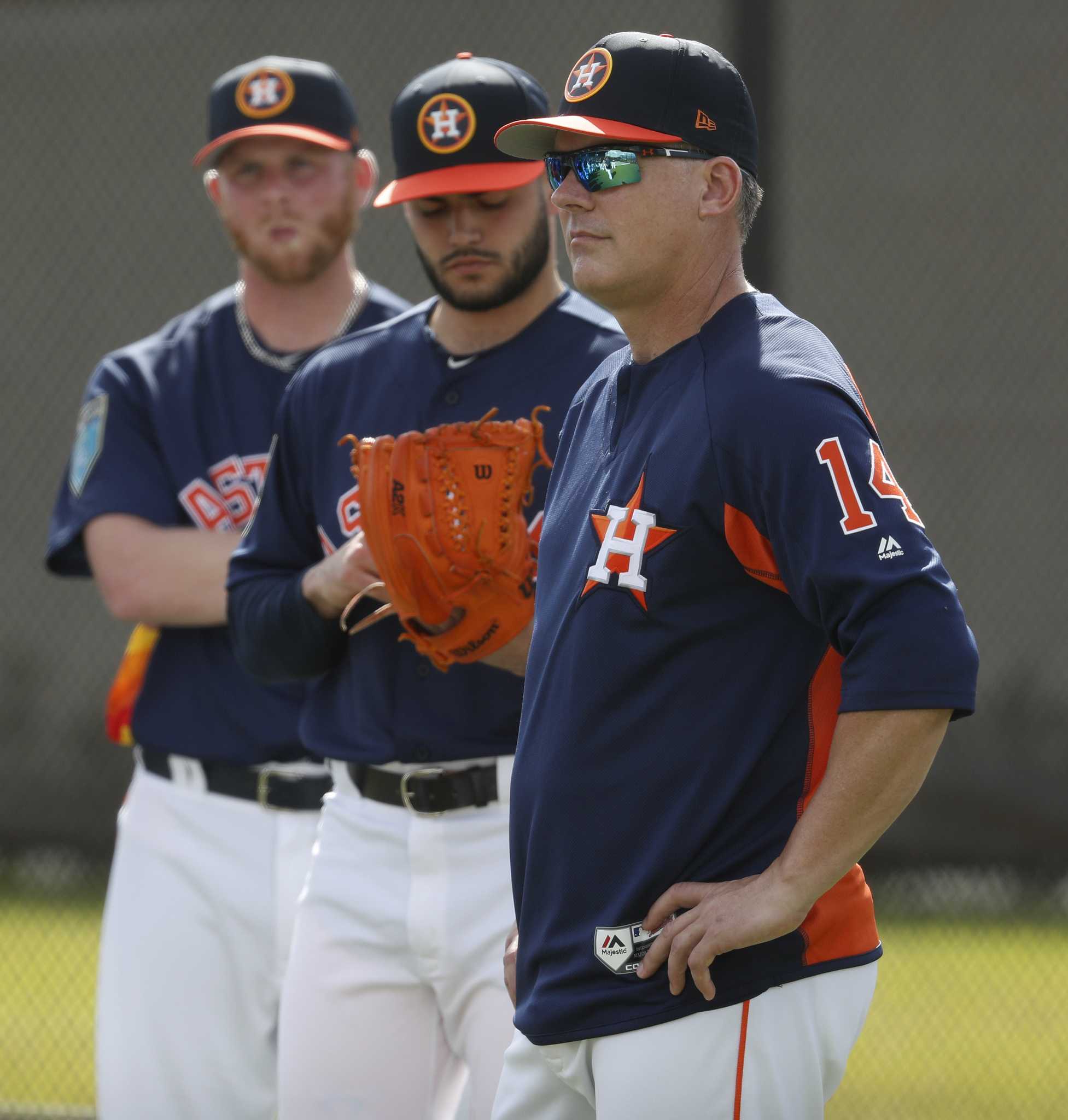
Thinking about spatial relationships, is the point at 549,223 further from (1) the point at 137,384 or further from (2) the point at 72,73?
(2) the point at 72,73

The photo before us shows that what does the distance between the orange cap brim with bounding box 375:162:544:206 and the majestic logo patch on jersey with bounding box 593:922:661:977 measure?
47.5 inches

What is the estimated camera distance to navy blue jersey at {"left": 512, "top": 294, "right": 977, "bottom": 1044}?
1656 millimetres

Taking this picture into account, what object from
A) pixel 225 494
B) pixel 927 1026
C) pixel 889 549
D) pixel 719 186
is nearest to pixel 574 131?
pixel 719 186

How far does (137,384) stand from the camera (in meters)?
3.19

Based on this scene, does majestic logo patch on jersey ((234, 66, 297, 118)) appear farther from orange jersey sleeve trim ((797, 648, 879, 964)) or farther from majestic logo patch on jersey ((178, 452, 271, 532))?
orange jersey sleeve trim ((797, 648, 879, 964))

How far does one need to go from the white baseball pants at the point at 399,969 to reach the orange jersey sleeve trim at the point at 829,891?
715mm

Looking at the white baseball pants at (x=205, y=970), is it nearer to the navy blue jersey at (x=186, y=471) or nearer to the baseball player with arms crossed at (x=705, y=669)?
the navy blue jersey at (x=186, y=471)

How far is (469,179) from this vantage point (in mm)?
2504

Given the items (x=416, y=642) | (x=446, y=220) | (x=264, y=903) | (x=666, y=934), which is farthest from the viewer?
(x=264, y=903)

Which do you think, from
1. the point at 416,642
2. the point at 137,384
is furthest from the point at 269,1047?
the point at 137,384

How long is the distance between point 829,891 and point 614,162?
33.8 inches

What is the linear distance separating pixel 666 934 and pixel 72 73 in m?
5.03

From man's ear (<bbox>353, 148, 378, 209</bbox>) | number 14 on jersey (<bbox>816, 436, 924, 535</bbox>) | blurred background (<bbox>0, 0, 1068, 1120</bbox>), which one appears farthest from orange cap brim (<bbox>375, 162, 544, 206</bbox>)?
blurred background (<bbox>0, 0, 1068, 1120</bbox>)

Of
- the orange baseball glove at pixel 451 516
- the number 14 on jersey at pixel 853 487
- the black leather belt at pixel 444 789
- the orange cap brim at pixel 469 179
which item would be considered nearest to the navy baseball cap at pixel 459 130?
the orange cap brim at pixel 469 179
